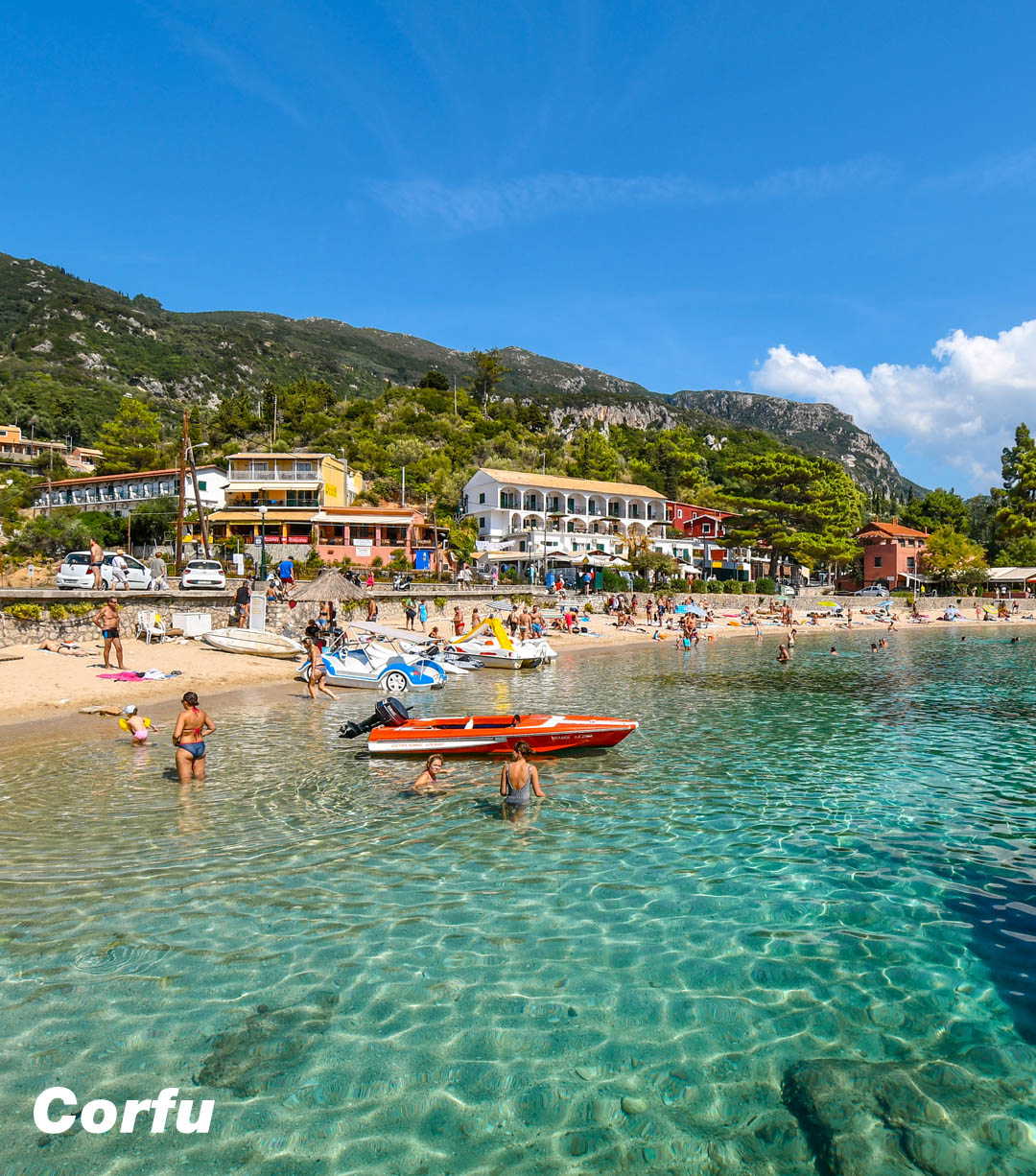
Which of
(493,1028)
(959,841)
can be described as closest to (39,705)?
(493,1028)

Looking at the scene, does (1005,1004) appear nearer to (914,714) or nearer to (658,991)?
(658,991)

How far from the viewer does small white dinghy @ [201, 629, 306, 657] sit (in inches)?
1104

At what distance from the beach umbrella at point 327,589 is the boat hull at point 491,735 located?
58.8ft

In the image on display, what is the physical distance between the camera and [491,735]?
1376 cm

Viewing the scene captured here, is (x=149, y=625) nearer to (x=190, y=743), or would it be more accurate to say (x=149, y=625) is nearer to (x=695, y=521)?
(x=190, y=743)

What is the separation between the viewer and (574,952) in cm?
684

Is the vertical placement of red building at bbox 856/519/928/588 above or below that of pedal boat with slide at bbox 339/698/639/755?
above

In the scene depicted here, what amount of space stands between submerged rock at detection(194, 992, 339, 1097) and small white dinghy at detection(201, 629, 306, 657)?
23.4m

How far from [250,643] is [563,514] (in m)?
50.0

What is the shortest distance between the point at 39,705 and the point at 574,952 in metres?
17.4

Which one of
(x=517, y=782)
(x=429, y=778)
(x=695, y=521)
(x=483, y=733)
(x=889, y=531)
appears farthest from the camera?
(x=889, y=531)

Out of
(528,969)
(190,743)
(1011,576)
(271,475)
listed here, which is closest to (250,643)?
(190,743)

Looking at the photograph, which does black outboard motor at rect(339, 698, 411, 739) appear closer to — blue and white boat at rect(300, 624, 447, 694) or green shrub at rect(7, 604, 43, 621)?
blue and white boat at rect(300, 624, 447, 694)

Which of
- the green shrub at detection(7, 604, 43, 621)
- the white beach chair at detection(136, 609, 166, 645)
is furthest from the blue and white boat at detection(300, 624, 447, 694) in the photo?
the green shrub at detection(7, 604, 43, 621)
